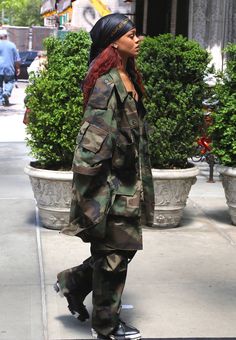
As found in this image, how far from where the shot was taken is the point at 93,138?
4098mm

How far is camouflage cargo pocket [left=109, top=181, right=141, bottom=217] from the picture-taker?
13.7 ft

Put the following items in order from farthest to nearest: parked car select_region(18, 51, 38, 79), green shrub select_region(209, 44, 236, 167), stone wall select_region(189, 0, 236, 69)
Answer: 1. parked car select_region(18, 51, 38, 79)
2. stone wall select_region(189, 0, 236, 69)
3. green shrub select_region(209, 44, 236, 167)

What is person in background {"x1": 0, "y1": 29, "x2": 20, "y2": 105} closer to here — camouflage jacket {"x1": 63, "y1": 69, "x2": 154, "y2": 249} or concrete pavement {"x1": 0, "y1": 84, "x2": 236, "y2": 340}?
concrete pavement {"x1": 0, "y1": 84, "x2": 236, "y2": 340}

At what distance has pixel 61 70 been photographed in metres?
6.78

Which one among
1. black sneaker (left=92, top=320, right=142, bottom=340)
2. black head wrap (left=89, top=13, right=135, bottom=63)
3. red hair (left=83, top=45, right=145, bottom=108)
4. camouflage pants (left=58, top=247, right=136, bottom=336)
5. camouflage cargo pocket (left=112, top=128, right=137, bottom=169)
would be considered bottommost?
black sneaker (left=92, top=320, right=142, bottom=340)

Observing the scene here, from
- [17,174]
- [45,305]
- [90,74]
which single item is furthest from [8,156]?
[90,74]

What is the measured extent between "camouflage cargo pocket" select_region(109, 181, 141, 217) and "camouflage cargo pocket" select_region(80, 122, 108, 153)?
29 cm

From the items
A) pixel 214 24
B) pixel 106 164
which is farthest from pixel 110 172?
pixel 214 24

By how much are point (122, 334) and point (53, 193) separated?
2.60 metres

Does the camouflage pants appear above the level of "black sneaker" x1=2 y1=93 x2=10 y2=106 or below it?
above

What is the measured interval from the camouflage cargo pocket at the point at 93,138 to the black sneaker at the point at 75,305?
1.02 m

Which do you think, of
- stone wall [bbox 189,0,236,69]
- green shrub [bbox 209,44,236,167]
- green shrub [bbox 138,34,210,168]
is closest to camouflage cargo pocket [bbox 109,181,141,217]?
green shrub [bbox 138,34,210,168]

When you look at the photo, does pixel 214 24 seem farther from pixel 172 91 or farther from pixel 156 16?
pixel 172 91

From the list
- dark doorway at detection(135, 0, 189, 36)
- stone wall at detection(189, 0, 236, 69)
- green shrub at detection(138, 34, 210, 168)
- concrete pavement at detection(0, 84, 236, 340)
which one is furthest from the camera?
dark doorway at detection(135, 0, 189, 36)
